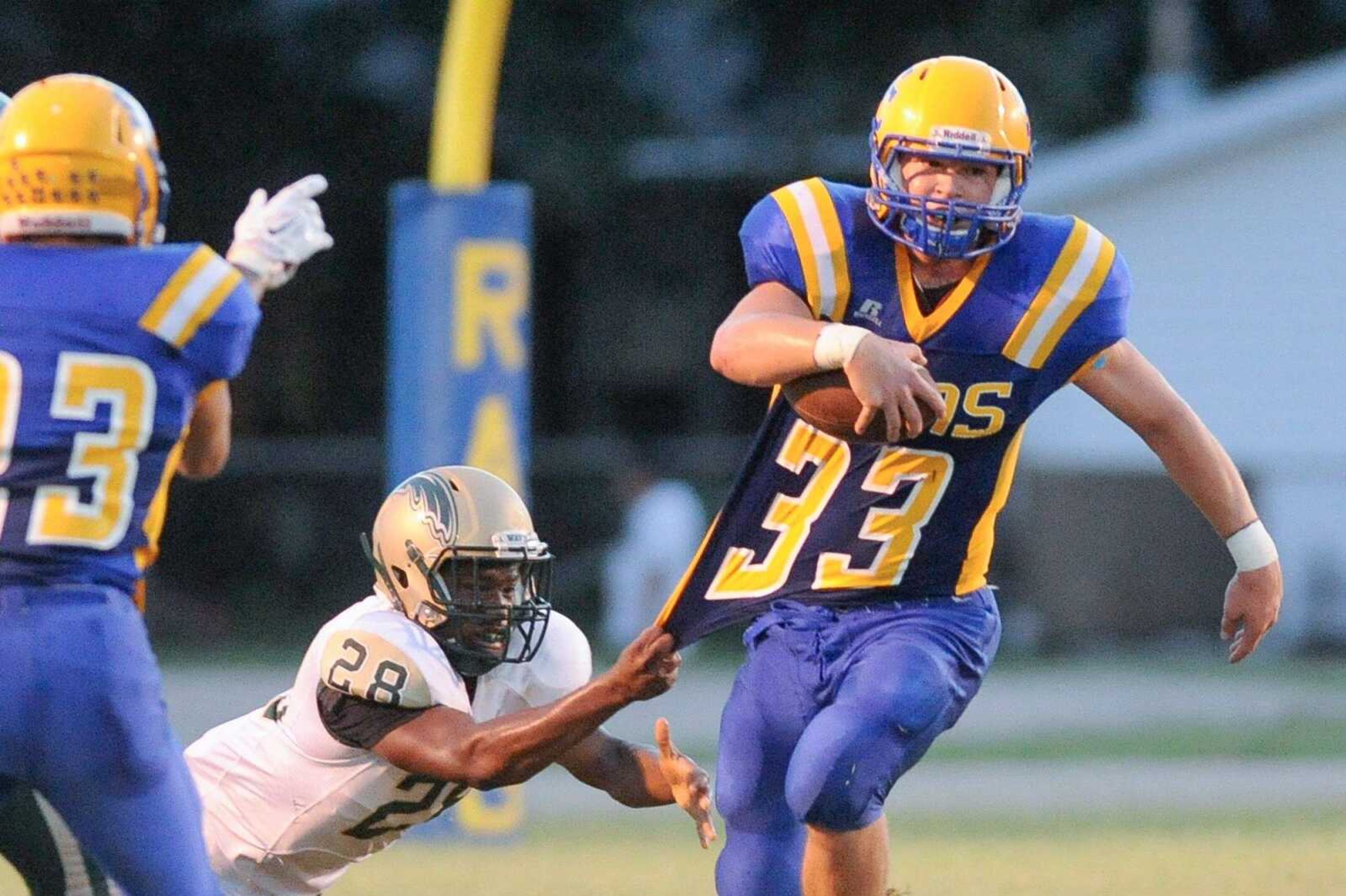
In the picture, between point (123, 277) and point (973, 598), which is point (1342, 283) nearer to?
point (973, 598)

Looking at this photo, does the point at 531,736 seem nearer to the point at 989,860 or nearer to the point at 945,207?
the point at 945,207

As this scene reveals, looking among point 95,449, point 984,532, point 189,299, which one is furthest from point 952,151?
point 95,449

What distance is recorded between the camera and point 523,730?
4.30 meters

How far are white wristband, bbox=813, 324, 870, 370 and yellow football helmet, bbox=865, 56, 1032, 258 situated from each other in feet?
1.24

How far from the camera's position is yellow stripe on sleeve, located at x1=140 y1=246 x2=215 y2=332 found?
12.7 feet

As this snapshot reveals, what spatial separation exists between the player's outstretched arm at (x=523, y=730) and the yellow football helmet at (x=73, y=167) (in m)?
1.06

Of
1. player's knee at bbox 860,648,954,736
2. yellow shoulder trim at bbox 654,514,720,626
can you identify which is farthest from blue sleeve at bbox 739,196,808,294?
player's knee at bbox 860,648,954,736

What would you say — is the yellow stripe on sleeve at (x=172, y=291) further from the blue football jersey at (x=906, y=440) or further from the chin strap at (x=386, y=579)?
the blue football jersey at (x=906, y=440)

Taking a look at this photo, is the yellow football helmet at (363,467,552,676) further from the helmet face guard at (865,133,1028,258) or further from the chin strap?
the helmet face guard at (865,133,1028,258)

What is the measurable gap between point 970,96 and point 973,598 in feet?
3.60

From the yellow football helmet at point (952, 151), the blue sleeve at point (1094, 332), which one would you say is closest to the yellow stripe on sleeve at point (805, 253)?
the yellow football helmet at point (952, 151)

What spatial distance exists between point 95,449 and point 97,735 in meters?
0.47

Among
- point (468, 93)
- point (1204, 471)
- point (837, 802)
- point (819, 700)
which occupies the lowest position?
point (837, 802)

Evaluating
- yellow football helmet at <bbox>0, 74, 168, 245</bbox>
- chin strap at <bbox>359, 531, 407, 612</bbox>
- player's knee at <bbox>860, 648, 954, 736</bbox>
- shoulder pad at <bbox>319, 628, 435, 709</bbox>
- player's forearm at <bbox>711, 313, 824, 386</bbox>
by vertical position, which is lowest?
player's knee at <bbox>860, 648, 954, 736</bbox>
